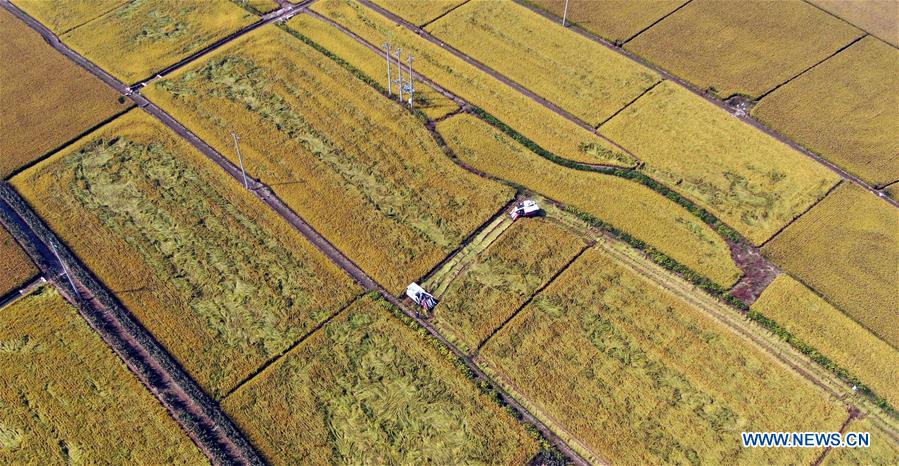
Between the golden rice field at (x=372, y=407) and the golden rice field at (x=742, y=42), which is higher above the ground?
the golden rice field at (x=742, y=42)

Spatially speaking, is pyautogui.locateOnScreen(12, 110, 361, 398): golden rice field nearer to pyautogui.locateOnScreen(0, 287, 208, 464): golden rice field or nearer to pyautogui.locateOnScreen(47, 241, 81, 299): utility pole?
pyautogui.locateOnScreen(47, 241, 81, 299): utility pole

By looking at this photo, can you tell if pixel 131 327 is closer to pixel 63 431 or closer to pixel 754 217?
pixel 63 431

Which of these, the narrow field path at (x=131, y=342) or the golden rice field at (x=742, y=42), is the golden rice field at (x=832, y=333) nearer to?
the golden rice field at (x=742, y=42)

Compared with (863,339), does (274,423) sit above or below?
below

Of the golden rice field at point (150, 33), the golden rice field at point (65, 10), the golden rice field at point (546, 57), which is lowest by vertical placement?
the golden rice field at point (65, 10)

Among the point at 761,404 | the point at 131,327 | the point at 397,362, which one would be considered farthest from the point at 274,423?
the point at 761,404

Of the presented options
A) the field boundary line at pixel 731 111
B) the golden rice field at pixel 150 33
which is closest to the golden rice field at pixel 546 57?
the field boundary line at pixel 731 111

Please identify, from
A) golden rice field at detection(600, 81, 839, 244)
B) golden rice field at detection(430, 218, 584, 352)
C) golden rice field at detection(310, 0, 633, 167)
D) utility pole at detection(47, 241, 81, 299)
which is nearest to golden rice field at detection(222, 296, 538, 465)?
golden rice field at detection(430, 218, 584, 352)
